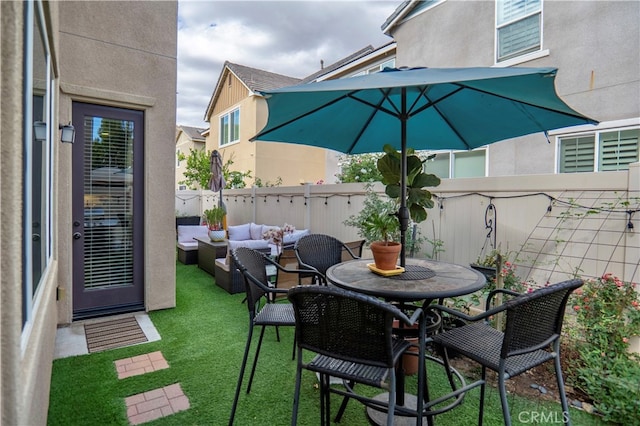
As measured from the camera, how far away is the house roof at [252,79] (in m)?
14.4

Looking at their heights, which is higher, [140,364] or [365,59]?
[365,59]

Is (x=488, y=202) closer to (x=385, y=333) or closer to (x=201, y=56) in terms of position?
(x=385, y=333)

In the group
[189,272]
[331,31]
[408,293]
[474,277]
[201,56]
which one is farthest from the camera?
[201,56]

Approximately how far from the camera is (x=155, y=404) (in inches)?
109

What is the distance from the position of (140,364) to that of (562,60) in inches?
309

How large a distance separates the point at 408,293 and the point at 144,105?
169 inches

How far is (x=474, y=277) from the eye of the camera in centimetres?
265

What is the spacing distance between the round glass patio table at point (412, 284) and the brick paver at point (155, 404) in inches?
59.8

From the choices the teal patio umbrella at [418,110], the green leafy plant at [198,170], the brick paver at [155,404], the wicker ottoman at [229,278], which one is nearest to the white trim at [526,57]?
the teal patio umbrella at [418,110]

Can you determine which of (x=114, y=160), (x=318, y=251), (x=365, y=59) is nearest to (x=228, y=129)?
(x=365, y=59)

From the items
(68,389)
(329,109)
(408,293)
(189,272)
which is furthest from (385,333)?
(189,272)

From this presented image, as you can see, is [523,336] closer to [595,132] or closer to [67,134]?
[67,134]

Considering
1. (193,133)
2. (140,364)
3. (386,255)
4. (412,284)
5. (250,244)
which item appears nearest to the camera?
(412,284)

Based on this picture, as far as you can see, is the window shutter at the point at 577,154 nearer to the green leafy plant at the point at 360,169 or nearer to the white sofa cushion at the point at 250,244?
the green leafy plant at the point at 360,169
